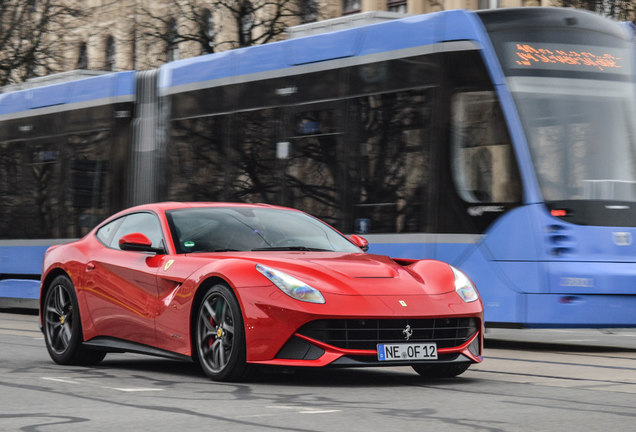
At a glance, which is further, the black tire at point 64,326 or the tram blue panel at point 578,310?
the tram blue panel at point 578,310

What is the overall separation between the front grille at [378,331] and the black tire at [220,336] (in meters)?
0.43

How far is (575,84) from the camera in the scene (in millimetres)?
12531

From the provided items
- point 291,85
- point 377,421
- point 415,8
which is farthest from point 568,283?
point 415,8

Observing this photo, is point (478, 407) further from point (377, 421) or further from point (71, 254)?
point (71, 254)

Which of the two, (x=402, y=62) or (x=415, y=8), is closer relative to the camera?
(x=402, y=62)

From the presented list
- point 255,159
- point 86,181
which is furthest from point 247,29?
point 255,159

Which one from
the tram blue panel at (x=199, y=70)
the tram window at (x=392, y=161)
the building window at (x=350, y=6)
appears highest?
the building window at (x=350, y=6)

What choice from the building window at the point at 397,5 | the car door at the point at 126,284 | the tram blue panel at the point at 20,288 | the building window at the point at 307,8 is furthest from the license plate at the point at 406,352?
the building window at the point at 397,5

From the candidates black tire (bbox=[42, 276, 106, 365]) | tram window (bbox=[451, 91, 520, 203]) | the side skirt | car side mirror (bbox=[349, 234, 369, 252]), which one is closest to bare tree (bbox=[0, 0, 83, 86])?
tram window (bbox=[451, 91, 520, 203])

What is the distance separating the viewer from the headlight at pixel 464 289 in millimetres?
8550

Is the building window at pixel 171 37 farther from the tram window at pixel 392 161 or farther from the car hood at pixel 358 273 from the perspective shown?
the car hood at pixel 358 273

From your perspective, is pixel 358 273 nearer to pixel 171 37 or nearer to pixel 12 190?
pixel 12 190

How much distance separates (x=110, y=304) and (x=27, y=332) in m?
5.54

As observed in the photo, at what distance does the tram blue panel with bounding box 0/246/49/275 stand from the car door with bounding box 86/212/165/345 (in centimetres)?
959
